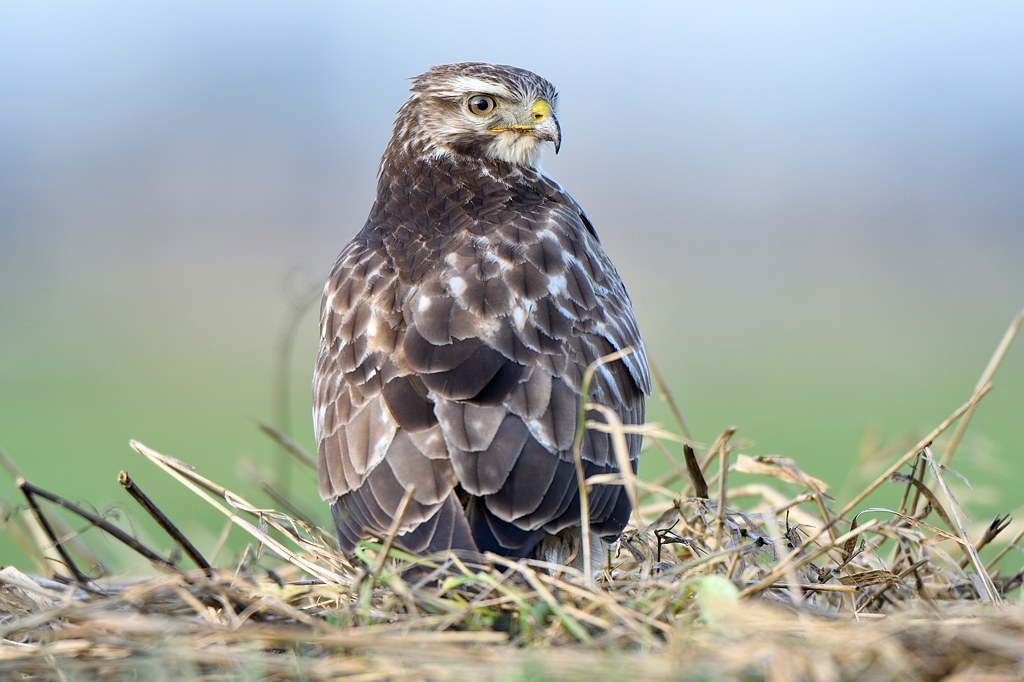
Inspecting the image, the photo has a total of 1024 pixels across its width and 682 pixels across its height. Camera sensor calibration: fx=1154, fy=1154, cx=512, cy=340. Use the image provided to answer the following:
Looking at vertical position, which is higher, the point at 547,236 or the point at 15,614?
the point at 547,236

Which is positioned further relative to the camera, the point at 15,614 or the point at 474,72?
the point at 474,72

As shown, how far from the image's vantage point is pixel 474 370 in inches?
157

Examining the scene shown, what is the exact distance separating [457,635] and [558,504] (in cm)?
113

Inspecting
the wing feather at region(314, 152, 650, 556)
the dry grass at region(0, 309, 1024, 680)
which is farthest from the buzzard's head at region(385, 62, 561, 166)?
the dry grass at region(0, 309, 1024, 680)

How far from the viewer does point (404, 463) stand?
12.6ft

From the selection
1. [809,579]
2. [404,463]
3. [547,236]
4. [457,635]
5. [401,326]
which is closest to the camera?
[457,635]

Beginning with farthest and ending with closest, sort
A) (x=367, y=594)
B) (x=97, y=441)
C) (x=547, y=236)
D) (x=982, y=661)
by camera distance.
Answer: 1. (x=97, y=441)
2. (x=547, y=236)
3. (x=367, y=594)
4. (x=982, y=661)

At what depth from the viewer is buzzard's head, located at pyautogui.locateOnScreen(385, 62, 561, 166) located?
5531 mm

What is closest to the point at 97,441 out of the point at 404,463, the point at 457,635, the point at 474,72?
the point at 474,72

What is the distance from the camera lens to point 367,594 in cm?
290

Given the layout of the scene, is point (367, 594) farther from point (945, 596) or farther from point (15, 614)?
point (945, 596)

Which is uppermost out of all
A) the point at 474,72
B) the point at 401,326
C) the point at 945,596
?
the point at 474,72

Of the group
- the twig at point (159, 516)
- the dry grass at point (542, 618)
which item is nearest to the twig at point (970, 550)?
the dry grass at point (542, 618)

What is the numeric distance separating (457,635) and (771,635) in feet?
2.39
